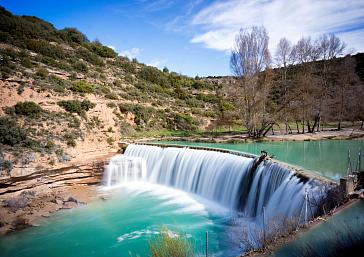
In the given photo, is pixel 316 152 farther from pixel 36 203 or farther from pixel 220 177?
pixel 36 203

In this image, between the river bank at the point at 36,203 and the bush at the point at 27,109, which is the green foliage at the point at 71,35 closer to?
the bush at the point at 27,109

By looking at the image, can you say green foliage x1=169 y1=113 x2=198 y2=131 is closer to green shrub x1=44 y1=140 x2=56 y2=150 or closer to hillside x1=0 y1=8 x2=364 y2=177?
hillside x1=0 y1=8 x2=364 y2=177

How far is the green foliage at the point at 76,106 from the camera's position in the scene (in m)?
23.6

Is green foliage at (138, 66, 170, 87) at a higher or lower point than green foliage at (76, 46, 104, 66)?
lower

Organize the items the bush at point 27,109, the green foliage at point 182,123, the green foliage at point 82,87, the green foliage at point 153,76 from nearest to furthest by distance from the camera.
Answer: the bush at point 27,109 < the green foliage at point 82,87 < the green foliage at point 182,123 < the green foliage at point 153,76

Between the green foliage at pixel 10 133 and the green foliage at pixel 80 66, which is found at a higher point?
the green foliage at pixel 80 66

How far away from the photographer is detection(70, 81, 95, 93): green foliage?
26.8m

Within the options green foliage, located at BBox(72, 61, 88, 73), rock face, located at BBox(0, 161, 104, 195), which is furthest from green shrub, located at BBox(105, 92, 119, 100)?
rock face, located at BBox(0, 161, 104, 195)

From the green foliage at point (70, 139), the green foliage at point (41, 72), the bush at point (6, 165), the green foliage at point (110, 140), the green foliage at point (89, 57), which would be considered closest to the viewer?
the bush at point (6, 165)

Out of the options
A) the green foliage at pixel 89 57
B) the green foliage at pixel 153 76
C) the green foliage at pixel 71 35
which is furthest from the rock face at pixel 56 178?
the green foliage at pixel 71 35

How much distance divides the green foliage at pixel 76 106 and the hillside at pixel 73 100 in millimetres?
75

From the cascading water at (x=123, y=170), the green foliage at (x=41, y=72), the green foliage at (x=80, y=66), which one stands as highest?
the green foliage at (x=80, y=66)

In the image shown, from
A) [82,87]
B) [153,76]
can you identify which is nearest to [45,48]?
[82,87]

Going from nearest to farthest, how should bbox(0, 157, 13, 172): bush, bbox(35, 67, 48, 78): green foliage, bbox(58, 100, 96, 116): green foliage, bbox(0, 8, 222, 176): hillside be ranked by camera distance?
bbox(0, 157, 13, 172): bush, bbox(0, 8, 222, 176): hillside, bbox(58, 100, 96, 116): green foliage, bbox(35, 67, 48, 78): green foliage
